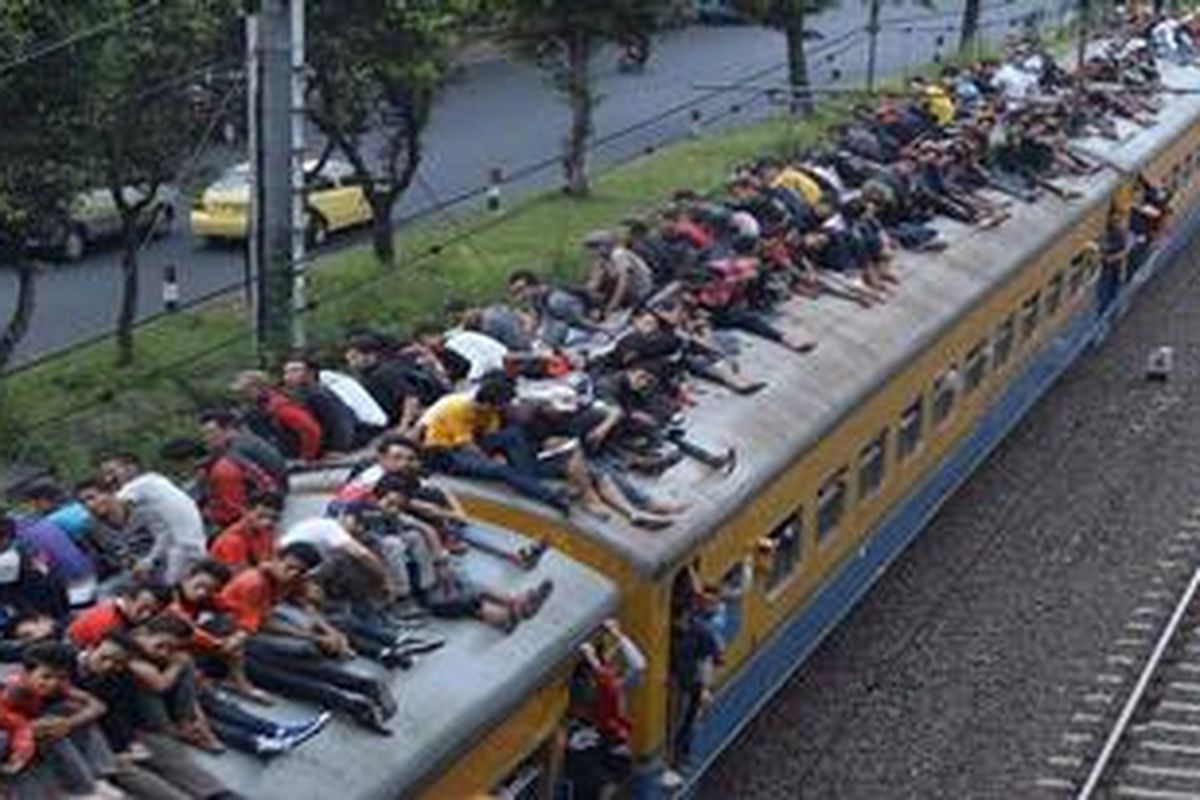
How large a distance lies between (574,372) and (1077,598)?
22.5 feet

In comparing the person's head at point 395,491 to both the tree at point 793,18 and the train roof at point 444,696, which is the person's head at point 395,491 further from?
the tree at point 793,18

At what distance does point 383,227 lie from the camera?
2803 centimetres

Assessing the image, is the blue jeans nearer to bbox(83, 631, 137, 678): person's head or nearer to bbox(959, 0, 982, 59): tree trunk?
bbox(83, 631, 137, 678): person's head

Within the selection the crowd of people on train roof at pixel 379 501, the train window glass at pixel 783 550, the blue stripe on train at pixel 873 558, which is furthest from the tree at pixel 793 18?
the train window glass at pixel 783 550

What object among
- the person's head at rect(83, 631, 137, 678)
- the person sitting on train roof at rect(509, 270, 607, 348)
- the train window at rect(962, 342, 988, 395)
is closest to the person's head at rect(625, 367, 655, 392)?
the person sitting on train roof at rect(509, 270, 607, 348)

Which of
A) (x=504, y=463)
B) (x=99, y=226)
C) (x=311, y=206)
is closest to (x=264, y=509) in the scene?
(x=504, y=463)

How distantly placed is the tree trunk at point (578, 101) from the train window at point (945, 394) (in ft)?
45.8

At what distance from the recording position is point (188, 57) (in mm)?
23188

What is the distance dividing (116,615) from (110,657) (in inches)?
20.2

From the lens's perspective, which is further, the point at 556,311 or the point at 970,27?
the point at 970,27

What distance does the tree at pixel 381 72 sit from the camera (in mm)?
25641

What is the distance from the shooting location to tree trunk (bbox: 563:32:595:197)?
107 feet

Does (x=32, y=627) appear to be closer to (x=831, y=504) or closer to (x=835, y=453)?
(x=835, y=453)

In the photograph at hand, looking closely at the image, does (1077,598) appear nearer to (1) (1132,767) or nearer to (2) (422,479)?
(1) (1132,767)
